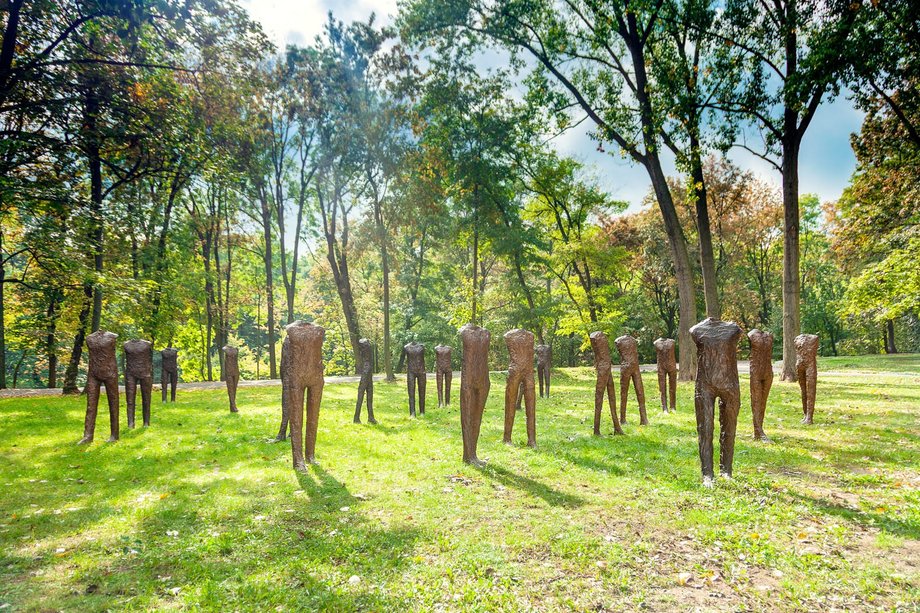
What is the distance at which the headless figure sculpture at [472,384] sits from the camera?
752 cm

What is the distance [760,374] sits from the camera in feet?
28.6

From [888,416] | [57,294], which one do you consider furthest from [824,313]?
[57,294]

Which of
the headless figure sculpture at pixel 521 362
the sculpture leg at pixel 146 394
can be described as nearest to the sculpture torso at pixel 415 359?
the headless figure sculpture at pixel 521 362

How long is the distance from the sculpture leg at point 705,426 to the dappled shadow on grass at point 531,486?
1897 millimetres

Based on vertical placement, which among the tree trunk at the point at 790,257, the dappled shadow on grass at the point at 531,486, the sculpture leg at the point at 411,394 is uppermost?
the tree trunk at the point at 790,257

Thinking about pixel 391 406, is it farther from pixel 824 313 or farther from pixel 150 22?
pixel 824 313

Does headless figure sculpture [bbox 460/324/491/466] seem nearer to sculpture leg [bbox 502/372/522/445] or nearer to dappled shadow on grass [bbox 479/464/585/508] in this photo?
dappled shadow on grass [bbox 479/464/585/508]

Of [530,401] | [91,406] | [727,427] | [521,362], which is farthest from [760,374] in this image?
Result: [91,406]

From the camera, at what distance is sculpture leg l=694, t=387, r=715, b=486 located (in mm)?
6219

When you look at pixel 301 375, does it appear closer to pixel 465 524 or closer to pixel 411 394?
pixel 465 524

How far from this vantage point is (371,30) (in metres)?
23.3

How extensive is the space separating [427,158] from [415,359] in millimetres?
14913

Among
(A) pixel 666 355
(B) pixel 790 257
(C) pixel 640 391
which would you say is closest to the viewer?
(C) pixel 640 391

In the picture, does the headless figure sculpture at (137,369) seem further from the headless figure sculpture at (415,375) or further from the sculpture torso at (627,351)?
the sculpture torso at (627,351)
